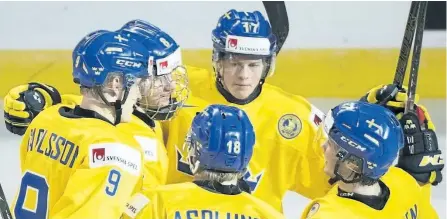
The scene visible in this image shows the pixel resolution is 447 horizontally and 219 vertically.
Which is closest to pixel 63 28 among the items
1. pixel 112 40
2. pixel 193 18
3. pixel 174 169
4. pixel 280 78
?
pixel 193 18

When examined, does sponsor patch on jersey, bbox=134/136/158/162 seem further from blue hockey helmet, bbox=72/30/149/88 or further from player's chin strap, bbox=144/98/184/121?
blue hockey helmet, bbox=72/30/149/88

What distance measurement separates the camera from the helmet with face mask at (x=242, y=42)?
241 centimetres

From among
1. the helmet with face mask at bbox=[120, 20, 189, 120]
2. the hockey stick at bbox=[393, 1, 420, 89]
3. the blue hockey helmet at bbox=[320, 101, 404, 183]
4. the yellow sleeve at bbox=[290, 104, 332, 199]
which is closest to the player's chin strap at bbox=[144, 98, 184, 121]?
the helmet with face mask at bbox=[120, 20, 189, 120]

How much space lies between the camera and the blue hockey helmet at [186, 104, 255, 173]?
1.92 m

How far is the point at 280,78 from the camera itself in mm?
4035

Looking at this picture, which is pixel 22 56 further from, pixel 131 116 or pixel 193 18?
pixel 131 116

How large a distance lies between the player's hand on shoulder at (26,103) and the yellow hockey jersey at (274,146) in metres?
0.30

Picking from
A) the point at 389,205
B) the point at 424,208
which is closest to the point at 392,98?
the point at 424,208

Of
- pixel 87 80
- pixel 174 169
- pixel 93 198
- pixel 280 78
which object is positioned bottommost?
pixel 280 78

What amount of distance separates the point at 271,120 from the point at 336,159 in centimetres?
44

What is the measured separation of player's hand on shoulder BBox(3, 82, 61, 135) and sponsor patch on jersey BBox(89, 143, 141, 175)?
20.2 inches

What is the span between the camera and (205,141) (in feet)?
6.32

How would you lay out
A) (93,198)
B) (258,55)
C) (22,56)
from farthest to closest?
1. (22,56)
2. (258,55)
3. (93,198)

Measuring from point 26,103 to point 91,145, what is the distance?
52 cm
